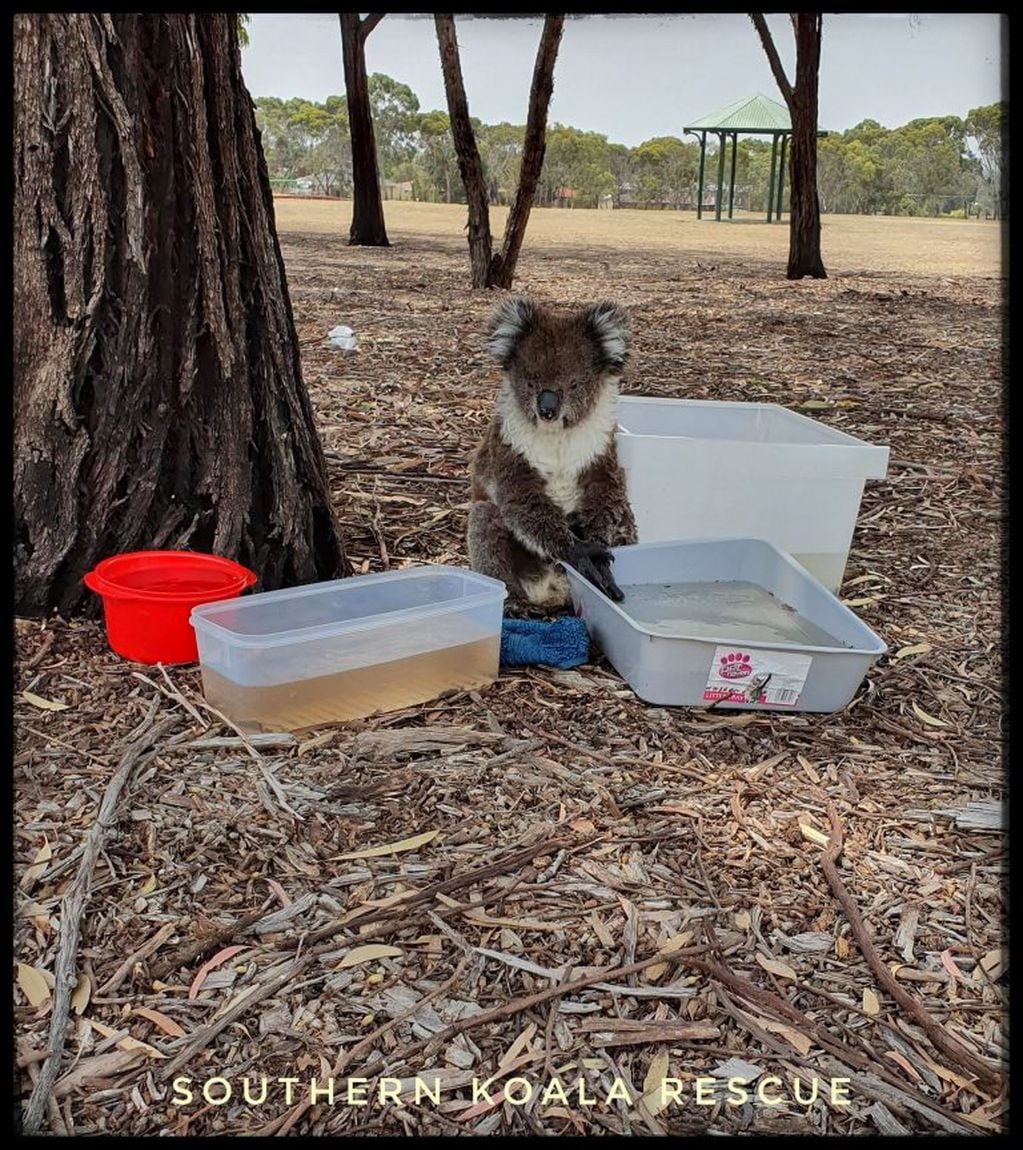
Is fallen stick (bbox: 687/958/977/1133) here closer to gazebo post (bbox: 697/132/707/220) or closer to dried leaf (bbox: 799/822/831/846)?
dried leaf (bbox: 799/822/831/846)

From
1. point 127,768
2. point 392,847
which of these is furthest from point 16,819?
point 392,847

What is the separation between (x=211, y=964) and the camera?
2004 mm

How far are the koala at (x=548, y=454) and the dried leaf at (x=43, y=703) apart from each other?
1.43m

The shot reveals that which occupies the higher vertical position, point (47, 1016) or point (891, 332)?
point (891, 332)

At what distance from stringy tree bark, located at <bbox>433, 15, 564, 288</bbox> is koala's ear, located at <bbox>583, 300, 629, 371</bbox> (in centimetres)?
587

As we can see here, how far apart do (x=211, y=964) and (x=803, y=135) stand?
38.3 feet

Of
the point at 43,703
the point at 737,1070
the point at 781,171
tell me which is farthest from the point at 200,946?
the point at 781,171

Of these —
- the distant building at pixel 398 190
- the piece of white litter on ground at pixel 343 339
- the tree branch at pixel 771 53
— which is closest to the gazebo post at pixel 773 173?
the distant building at pixel 398 190

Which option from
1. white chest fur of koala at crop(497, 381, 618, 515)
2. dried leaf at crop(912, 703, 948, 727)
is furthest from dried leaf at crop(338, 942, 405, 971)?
white chest fur of koala at crop(497, 381, 618, 515)

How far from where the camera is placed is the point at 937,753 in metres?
2.88

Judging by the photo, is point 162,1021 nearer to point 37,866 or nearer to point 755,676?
point 37,866

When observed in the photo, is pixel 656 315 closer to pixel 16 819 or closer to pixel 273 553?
pixel 273 553

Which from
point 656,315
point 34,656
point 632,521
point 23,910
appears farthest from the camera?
point 656,315

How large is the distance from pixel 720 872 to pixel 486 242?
346 inches
